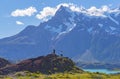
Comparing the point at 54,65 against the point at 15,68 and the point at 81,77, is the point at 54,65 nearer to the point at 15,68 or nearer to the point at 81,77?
the point at 15,68

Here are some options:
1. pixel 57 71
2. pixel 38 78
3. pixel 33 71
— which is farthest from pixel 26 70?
pixel 38 78

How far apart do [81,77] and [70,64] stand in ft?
141

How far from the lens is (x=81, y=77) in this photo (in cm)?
15675

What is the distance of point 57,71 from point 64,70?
466cm

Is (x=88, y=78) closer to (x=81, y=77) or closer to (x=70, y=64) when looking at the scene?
(x=81, y=77)

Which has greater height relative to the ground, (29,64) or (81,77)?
(29,64)

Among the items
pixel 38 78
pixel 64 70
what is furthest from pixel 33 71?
pixel 38 78

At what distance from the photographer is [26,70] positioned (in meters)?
192

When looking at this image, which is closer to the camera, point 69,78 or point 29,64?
point 69,78

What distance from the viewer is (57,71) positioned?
19112cm

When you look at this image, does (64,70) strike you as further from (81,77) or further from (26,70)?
(81,77)

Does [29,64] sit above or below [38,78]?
above

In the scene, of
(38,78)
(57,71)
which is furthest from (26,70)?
(38,78)

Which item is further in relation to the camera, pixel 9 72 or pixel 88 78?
pixel 9 72
